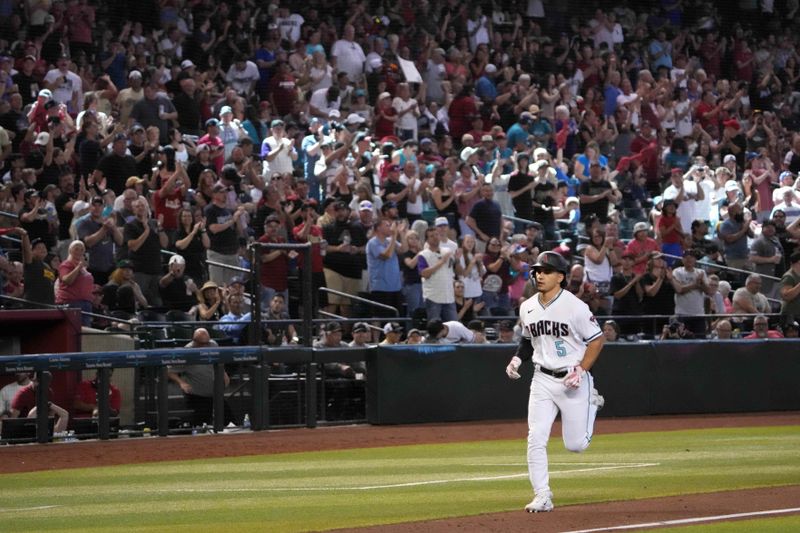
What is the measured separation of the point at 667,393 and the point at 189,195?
22.9ft

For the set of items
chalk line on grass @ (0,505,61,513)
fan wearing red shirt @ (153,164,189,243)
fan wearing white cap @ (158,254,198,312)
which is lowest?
chalk line on grass @ (0,505,61,513)

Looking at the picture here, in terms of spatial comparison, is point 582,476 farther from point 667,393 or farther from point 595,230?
point 595,230

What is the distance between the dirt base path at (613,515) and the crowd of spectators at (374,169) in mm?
8095

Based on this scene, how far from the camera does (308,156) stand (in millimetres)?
20938

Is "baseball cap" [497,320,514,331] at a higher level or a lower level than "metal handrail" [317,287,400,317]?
lower

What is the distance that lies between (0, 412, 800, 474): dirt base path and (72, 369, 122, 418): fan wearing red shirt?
51cm

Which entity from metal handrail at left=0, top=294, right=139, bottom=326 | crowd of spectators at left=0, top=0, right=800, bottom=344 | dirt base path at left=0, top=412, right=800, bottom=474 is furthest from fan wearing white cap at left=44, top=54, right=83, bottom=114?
dirt base path at left=0, top=412, right=800, bottom=474

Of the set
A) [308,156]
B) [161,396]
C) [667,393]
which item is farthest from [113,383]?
[667,393]

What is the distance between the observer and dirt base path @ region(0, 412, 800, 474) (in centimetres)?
1404

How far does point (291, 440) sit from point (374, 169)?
714 cm

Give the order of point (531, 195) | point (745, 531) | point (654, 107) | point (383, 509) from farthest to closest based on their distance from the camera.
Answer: point (654, 107) < point (531, 195) < point (383, 509) < point (745, 531)

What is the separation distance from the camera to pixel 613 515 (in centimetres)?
912

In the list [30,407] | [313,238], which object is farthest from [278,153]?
[30,407]

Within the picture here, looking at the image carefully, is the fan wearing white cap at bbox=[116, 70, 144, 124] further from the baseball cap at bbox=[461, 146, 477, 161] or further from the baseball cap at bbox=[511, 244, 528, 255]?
the baseball cap at bbox=[511, 244, 528, 255]
